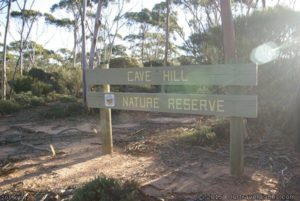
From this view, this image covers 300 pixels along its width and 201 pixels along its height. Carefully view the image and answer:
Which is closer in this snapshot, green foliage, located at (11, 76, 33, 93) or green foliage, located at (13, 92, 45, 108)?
green foliage, located at (13, 92, 45, 108)

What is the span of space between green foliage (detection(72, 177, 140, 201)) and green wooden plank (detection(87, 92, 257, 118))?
58.2 inches

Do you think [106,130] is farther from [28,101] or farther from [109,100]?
[28,101]

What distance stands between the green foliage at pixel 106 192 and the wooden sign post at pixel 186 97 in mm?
1495

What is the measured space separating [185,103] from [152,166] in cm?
106

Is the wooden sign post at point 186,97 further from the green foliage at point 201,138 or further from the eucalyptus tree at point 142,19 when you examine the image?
the eucalyptus tree at point 142,19

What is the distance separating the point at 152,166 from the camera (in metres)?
5.34

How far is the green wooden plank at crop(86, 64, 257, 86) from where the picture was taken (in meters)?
4.43

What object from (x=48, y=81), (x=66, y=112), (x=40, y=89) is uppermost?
(x=48, y=81)

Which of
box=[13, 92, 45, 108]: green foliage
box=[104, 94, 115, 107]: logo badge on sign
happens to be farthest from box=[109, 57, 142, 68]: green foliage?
box=[104, 94, 115, 107]: logo badge on sign

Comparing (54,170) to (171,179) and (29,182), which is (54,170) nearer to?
(29,182)

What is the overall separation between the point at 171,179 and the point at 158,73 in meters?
1.51

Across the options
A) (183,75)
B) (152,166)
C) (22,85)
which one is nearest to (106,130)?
(152,166)

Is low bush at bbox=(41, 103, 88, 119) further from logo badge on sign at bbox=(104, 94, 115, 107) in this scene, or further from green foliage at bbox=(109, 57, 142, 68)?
green foliage at bbox=(109, 57, 142, 68)

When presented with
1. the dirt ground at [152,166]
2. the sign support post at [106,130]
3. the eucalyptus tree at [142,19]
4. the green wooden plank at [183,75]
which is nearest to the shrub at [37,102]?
the dirt ground at [152,166]
